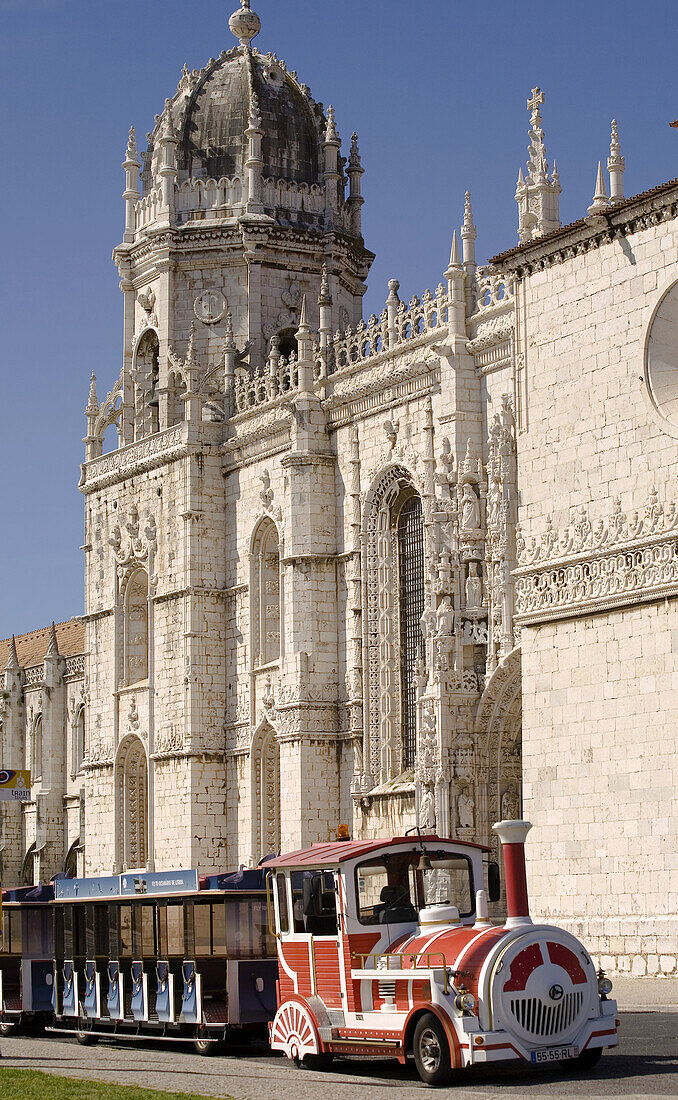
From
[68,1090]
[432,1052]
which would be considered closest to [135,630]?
[68,1090]

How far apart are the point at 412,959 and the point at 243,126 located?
31354 millimetres

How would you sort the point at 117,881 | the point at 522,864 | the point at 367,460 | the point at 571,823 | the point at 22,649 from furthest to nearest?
the point at 22,649 < the point at 367,460 < the point at 571,823 < the point at 117,881 < the point at 522,864

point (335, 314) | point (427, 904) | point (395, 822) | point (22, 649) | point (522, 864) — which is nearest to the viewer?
point (522, 864)

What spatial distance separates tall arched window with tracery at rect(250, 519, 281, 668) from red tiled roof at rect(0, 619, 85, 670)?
18.6m

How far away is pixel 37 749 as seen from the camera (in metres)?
59.0

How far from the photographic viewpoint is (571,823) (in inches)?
1010

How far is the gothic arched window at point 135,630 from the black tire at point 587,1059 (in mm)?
28966

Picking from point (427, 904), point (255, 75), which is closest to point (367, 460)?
point (255, 75)

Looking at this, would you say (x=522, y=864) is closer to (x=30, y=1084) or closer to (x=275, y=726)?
(x=30, y=1084)

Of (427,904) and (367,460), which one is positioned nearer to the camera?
(427,904)

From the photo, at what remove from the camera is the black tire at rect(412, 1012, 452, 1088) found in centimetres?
1570

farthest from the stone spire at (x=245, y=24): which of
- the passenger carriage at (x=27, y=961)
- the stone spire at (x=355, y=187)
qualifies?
the passenger carriage at (x=27, y=961)

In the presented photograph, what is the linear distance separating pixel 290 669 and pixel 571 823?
12.2m

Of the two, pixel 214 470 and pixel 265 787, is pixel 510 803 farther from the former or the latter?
pixel 214 470
